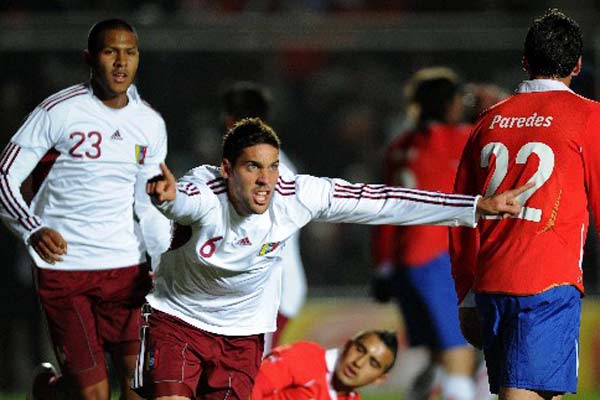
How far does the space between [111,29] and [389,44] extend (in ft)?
16.5

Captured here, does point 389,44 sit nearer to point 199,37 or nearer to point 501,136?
point 199,37

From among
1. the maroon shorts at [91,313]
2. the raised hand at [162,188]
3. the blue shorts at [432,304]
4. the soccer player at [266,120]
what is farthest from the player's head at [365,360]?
the raised hand at [162,188]

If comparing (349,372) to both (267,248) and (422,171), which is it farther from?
(267,248)

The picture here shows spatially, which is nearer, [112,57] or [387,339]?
[112,57]

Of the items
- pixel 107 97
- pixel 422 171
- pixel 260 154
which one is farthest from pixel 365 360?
pixel 260 154

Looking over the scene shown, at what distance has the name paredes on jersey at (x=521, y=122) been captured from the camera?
5.23 m

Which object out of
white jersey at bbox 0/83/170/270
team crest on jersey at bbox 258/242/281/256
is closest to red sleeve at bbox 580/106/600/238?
team crest on jersey at bbox 258/242/281/256

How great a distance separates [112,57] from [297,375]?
1.80 m

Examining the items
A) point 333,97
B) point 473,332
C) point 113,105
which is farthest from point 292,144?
point 473,332

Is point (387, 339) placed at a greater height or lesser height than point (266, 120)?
lesser

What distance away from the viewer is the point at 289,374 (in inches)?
267

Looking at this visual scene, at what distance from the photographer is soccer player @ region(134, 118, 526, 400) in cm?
520

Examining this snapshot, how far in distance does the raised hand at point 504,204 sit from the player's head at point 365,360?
2139 millimetres

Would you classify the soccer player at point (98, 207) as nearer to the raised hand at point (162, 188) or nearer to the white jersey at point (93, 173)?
the white jersey at point (93, 173)
